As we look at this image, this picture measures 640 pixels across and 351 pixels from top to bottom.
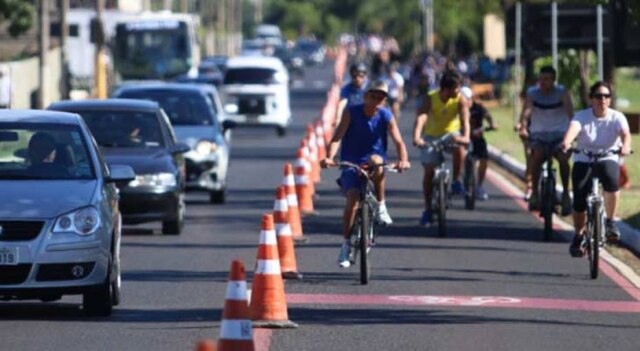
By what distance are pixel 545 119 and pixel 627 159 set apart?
1258 centimetres

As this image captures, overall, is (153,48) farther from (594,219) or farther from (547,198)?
(594,219)

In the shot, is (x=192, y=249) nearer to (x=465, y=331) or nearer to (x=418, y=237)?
(x=418, y=237)

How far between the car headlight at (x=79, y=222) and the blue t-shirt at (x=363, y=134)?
386cm

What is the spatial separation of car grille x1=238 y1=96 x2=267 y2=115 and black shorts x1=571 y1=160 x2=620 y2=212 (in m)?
28.8

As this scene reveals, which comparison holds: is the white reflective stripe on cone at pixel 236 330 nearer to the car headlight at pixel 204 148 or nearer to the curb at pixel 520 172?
the curb at pixel 520 172

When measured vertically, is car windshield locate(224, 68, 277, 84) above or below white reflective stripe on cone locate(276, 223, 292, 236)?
above

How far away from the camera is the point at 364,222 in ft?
53.1

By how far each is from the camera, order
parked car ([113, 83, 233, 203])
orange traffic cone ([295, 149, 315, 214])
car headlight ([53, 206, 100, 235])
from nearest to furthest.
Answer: car headlight ([53, 206, 100, 235])
orange traffic cone ([295, 149, 315, 214])
parked car ([113, 83, 233, 203])

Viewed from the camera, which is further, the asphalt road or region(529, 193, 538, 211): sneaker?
region(529, 193, 538, 211): sneaker

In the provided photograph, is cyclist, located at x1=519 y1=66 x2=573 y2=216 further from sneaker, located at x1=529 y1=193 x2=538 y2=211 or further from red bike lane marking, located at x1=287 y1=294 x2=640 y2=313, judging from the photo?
red bike lane marking, located at x1=287 y1=294 x2=640 y2=313

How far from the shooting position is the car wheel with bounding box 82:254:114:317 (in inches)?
536

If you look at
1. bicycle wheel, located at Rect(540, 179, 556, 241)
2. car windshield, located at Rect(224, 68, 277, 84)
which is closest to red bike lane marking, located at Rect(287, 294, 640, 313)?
bicycle wheel, located at Rect(540, 179, 556, 241)

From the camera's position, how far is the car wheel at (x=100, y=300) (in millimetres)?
13609

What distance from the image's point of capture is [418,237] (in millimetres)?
21203
